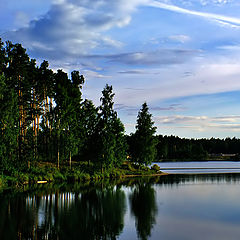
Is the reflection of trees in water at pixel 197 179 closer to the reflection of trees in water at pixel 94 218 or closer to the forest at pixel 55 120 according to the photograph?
the forest at pixel 55 120

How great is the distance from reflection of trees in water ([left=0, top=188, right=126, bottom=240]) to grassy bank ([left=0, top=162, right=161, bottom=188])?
11.9 m

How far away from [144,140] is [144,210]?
174 feet

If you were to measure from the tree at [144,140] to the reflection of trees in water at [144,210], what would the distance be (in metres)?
37.6

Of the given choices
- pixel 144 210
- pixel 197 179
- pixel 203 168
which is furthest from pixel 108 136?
pixel 203 168

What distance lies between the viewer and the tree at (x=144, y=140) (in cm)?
8319

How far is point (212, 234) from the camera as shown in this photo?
2262cm

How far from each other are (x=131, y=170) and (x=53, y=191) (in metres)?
39.2

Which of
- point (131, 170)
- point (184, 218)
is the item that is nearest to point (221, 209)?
point (184, 218)

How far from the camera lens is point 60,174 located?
60.0 m

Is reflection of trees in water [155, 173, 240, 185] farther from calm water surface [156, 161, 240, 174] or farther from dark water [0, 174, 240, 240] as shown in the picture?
calm water surface [156, 161, 240, 174]

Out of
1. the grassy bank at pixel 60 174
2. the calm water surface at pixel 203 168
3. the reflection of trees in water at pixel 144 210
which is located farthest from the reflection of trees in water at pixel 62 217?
the calm water surface at pixel 203 168

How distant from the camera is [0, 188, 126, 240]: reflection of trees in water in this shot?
862 inches

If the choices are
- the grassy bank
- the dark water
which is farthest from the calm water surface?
the dark water

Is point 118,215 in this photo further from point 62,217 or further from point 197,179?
point 197,179
